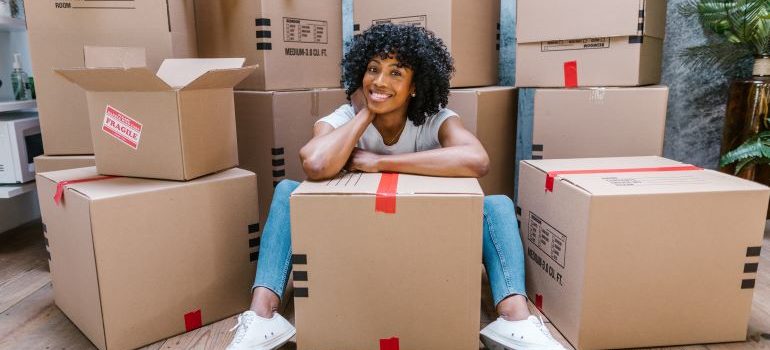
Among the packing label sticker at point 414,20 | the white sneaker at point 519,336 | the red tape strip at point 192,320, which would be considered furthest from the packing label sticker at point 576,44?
the red tape strip at point 192,320

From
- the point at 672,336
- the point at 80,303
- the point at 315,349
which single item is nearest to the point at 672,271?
the point at 672,336

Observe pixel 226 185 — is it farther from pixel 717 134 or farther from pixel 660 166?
pixel 717 134

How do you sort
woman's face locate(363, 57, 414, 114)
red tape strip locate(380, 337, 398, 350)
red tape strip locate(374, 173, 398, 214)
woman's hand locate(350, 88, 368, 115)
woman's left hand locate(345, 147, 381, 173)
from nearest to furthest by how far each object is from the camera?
red tape strip locate(374, 173, 398, 214)
red tape strip locate(380, 337, 398, 350)
woman's left hand locate(345, 147, 381, 173)
woman's face locate(363, 57, 414, 114)
woman's hand locate(350, 88, 368, 115)

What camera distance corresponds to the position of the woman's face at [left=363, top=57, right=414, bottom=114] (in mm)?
1455

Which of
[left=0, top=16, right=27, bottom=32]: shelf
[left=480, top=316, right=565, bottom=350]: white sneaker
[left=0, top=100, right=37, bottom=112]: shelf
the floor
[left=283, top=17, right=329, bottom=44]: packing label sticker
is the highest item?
[left=0, top=16, right=27, bottom=32]: shelf

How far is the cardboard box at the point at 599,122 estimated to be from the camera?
5.73ft

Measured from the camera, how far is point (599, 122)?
1.79 metres

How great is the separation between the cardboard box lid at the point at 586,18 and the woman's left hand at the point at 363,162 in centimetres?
88

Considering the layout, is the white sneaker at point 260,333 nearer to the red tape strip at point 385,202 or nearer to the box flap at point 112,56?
the red tape strip at point 385,202

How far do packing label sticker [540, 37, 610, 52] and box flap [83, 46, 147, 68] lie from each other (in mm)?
1317

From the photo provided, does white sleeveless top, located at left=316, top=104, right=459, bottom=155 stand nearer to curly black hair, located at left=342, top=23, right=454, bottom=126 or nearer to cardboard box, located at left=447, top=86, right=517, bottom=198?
curly black hair, located at left=342, top=23, right=454, bottom=126

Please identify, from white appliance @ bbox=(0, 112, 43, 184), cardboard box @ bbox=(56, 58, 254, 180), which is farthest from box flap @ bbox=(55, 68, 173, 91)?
white appliance @ bbox=(0, 112, 43, 184)

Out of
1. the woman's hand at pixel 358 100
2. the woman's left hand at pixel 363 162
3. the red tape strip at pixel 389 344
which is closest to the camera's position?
the red tape strip at pixel 389 344

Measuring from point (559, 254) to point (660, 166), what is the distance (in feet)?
1.34
